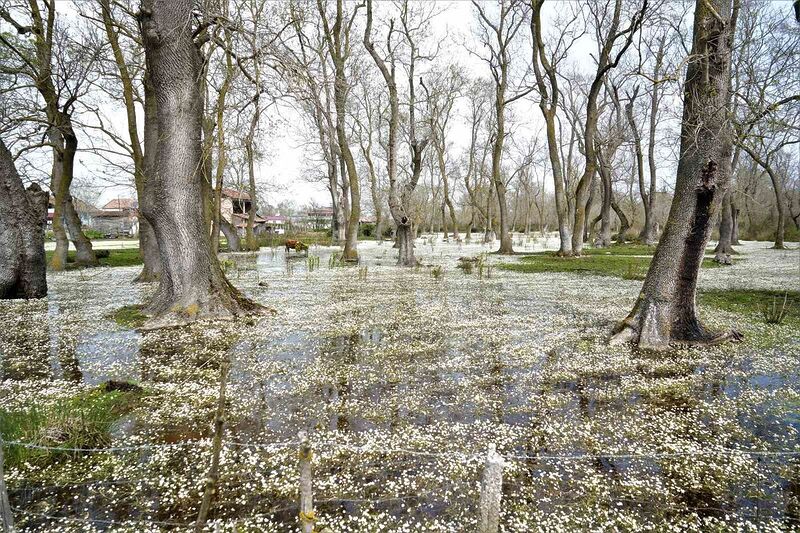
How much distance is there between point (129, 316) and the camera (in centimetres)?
883

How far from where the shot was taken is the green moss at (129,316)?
824cm

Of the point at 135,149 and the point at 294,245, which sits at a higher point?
the point at 135,149

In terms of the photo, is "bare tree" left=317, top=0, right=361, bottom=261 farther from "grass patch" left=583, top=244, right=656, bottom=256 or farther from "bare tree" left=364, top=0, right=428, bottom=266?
"grass patch" left=583, top=244, right=656, bottom=256

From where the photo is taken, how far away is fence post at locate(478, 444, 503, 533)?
2074 mm

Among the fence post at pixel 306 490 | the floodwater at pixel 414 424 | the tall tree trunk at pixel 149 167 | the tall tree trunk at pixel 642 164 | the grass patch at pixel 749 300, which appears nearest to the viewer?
the fence post at pixel 306 490

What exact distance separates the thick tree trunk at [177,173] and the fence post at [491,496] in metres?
7.39

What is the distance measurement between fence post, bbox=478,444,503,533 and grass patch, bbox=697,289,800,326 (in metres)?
9.36

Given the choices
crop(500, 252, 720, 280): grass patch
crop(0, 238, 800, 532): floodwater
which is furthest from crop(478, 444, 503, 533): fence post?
crop(500, 252, 720, 280): grass patch

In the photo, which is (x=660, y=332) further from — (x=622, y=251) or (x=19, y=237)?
(x=622, y=251)

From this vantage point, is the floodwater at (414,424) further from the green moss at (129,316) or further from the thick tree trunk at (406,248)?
the thick tree trunk at (406,248)

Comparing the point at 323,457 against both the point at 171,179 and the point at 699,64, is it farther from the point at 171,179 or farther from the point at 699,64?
the point at 699,64

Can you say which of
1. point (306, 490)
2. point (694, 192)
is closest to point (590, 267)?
point (694, 192)

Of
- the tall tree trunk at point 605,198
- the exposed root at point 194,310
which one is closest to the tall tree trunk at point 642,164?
the tall tree trunk at point 605,198

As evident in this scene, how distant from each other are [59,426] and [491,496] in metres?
3.90
